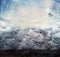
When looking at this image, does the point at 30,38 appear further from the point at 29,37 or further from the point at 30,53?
the point at 30,53

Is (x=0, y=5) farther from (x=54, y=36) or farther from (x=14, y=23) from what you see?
(x=54, y=36)

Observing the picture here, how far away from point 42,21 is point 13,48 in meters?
0.50

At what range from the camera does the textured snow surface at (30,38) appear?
7.23 ft

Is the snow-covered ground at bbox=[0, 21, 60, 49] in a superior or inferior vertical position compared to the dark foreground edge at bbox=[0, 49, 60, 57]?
superior

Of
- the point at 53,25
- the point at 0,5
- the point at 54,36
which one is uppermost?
the point at 0,5

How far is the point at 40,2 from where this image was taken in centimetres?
230

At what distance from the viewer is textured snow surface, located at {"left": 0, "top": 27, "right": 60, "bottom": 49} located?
2.20 metres

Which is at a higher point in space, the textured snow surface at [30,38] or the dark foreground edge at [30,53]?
the textured snow surface at [30,38]

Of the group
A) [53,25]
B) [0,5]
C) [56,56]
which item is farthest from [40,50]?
[0,5]

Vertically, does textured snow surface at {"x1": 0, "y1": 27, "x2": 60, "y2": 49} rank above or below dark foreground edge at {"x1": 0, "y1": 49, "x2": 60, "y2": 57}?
above

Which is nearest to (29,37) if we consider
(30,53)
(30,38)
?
(30,38)

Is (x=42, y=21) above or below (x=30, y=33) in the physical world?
above

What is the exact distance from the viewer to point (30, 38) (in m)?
2.21

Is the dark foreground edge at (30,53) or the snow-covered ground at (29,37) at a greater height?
the snow-covered ground at (29,37)
